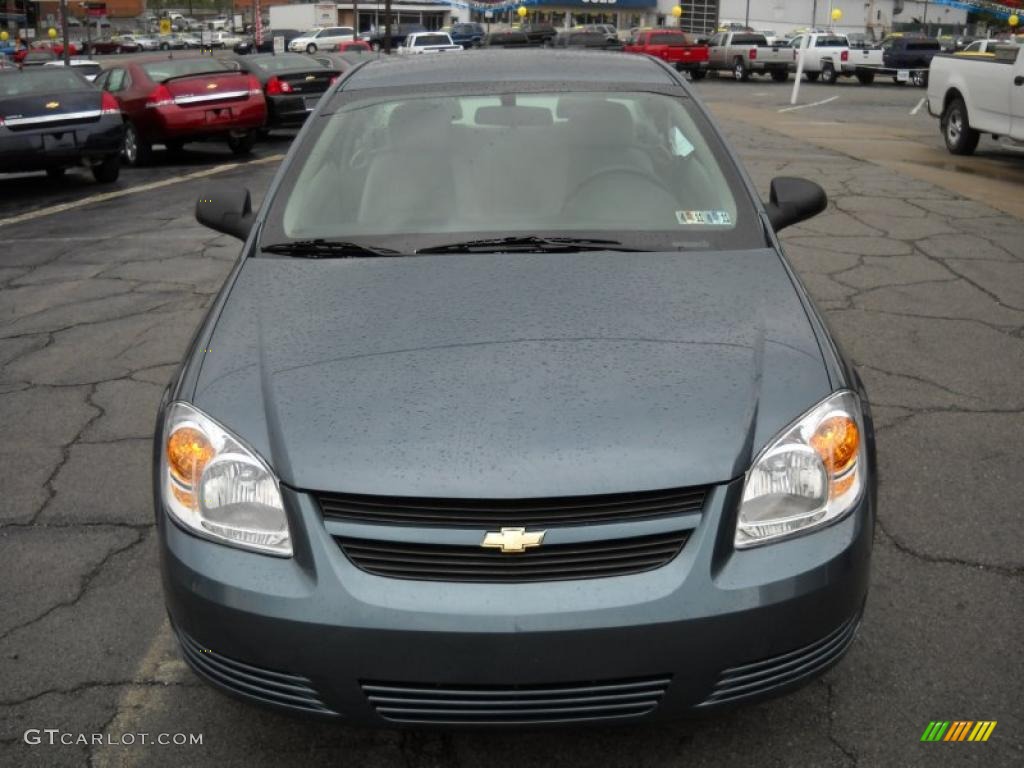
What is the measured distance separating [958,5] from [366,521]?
10463 centimetres

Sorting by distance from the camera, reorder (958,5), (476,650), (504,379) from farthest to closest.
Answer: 1. (958,5)
2. (504,379)
3. (476,650)

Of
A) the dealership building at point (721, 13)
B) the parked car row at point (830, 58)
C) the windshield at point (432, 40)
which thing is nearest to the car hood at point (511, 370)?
the parked car row at point (830, 58)

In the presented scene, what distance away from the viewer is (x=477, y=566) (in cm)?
226

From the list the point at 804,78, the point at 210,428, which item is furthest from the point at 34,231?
the point at 804,78

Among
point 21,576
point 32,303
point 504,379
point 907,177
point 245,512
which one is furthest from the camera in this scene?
point 907,177

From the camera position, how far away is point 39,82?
43.1ft

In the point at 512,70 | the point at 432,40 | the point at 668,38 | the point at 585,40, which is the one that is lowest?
the point at 432,40

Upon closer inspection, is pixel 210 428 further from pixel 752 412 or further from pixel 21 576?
pixel 21 576

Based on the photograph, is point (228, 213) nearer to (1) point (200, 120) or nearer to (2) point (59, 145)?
(2) point (59, 145)

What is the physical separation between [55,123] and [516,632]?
39.5 feet

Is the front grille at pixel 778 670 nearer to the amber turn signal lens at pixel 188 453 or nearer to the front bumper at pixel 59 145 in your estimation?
the amber turn signal lens at pixel 188 453

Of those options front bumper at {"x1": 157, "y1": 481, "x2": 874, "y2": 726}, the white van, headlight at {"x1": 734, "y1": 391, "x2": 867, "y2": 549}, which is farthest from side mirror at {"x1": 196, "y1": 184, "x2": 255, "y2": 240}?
the white van

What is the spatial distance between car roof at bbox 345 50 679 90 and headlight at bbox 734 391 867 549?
1.89 metres

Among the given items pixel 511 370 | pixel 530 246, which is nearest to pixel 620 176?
pixel 530 246
